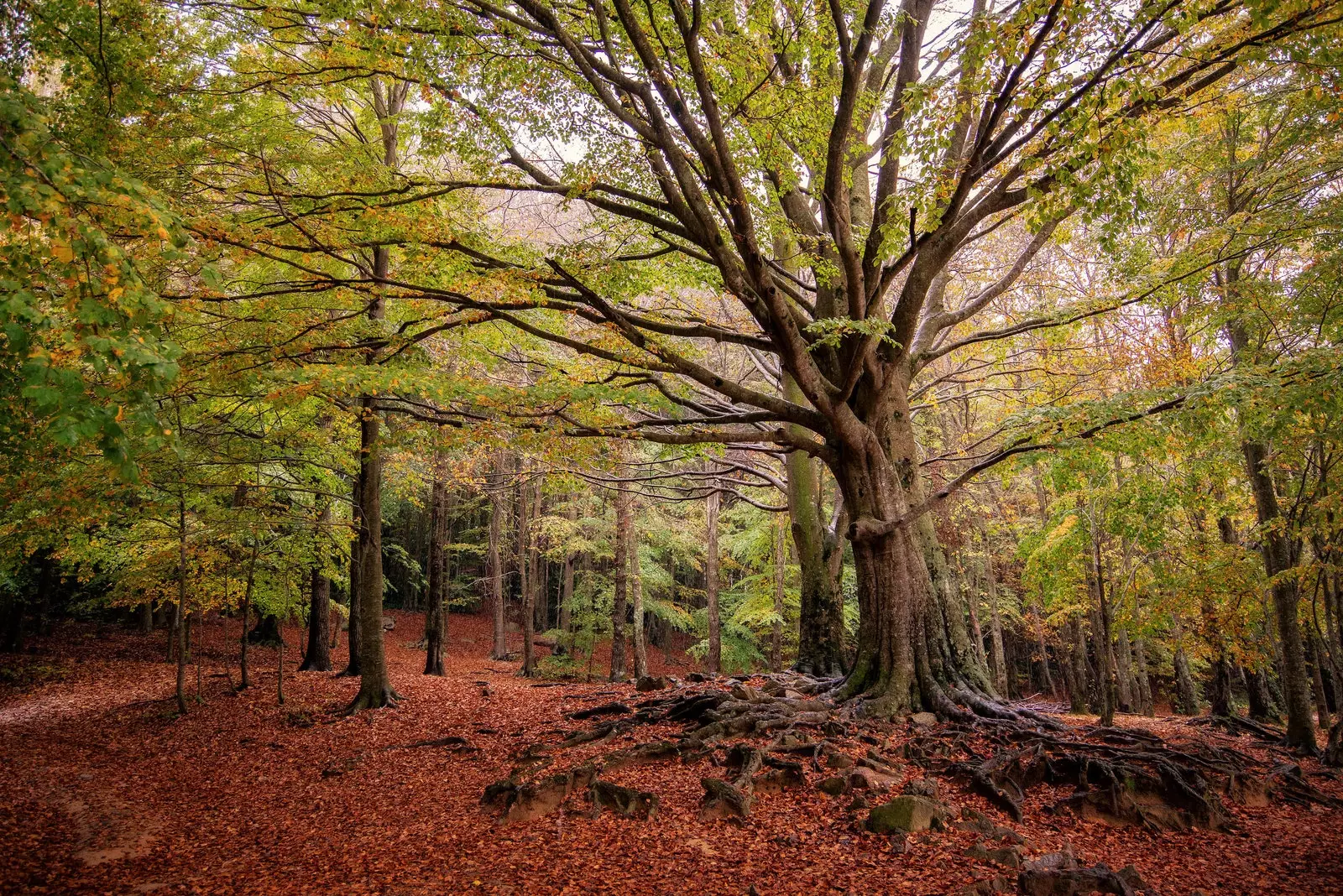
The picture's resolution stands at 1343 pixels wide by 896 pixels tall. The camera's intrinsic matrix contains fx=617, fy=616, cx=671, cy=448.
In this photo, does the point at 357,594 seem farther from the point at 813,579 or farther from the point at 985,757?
the point at 985,757

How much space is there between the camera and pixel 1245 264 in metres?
9.51

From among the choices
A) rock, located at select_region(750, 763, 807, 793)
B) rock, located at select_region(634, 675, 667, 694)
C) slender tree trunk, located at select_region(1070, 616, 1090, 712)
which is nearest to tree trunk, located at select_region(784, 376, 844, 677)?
rock, located at select_region(634, 675, 667, 694)

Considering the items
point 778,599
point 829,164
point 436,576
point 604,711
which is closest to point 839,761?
point 604,711

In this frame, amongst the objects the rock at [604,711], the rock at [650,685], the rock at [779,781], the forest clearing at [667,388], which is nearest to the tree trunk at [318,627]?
the forest clearing at [667,388]

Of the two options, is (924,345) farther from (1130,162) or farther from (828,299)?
(1130,162)

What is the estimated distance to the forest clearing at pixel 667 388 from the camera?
4.59 m

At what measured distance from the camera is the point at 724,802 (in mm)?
5379

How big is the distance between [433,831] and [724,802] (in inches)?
101

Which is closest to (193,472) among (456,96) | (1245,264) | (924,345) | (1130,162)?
(456,96)

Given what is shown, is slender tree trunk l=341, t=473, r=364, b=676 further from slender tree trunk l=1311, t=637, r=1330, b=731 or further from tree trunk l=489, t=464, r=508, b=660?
slender tree trunk l=1311, t=637, r=1330, b=731

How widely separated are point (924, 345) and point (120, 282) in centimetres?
915

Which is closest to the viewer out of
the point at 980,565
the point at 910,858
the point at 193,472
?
the point at 910,858

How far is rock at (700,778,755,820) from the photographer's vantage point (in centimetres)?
530

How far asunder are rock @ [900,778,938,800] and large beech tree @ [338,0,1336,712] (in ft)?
6.41
